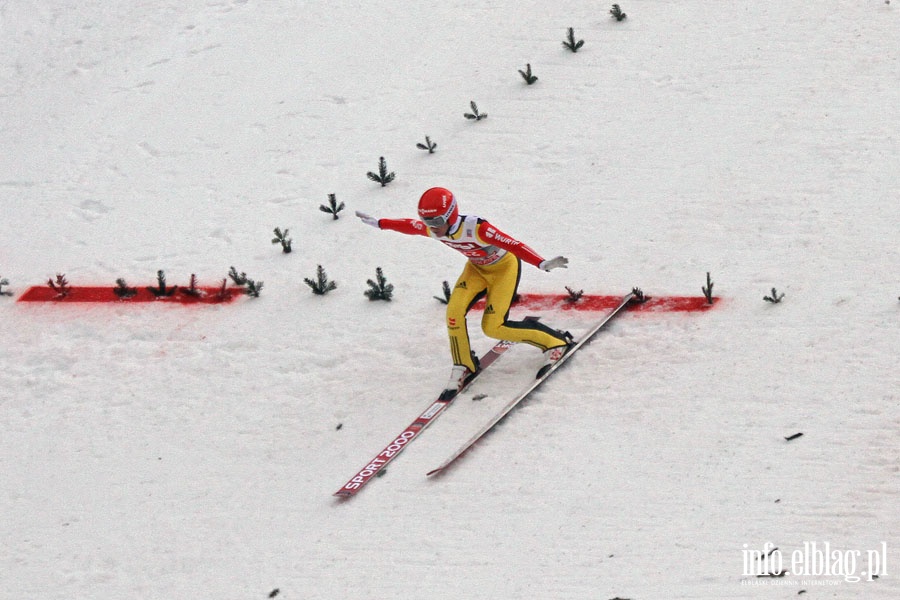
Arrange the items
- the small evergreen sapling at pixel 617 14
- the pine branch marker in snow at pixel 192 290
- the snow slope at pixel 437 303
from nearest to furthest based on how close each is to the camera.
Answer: the snow slope at pixel 437 303, the pine branch marker in snow at pixel 192 290, the small evergreen sapling at pixel 617 14

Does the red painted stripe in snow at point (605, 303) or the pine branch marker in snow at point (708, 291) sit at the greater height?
the pine branch marker in snow at point (708, 291)

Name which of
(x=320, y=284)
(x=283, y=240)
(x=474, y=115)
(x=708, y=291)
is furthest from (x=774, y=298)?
(x=283, y=240)

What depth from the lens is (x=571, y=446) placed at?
8.56 metres

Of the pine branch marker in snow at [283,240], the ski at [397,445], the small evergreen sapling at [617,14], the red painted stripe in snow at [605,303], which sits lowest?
the ski at [397,445]

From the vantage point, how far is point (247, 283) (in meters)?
11.2

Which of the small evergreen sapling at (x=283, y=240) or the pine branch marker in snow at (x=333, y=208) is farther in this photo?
the pine branch marker in snow at (x=333, y=208)

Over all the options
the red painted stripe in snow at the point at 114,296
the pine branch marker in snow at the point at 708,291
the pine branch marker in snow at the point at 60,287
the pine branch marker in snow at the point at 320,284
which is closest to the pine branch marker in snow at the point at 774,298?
the pine branch marker in snow at the point at 708,291

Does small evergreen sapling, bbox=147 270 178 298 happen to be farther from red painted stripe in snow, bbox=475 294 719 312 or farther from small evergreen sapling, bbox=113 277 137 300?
red painted stripe in snow, bbox=475 294 719 312

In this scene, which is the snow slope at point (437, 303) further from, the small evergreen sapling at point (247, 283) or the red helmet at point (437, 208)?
the red helmet at point (437, 208)

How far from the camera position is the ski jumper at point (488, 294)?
917 centimetres

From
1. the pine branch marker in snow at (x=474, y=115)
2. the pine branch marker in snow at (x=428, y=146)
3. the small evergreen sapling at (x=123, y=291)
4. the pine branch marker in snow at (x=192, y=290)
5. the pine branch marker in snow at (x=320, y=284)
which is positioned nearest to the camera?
the pine branch marker in snow at (x=320, y=284)
